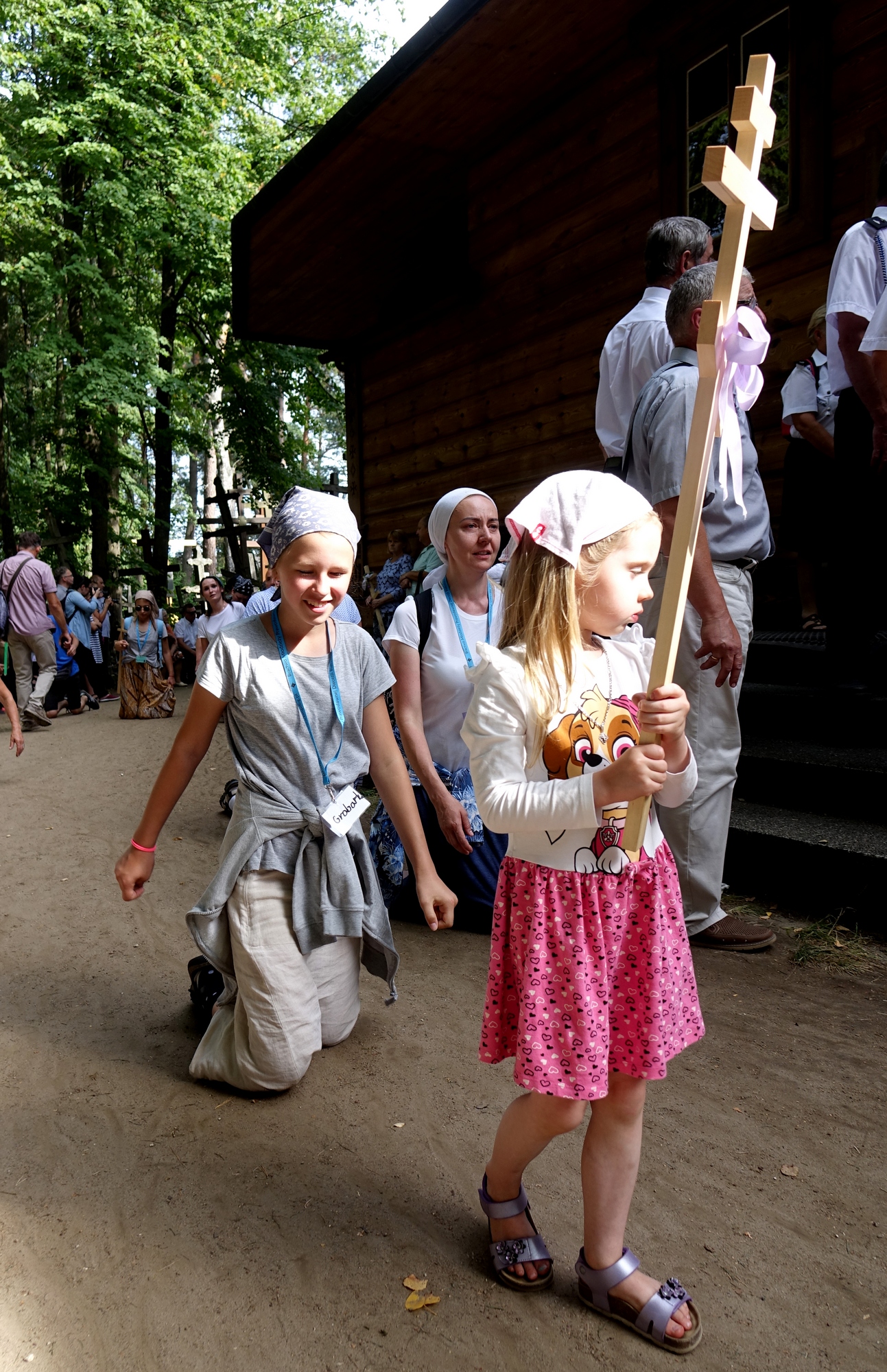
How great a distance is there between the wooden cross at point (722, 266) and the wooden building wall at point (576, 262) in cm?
509

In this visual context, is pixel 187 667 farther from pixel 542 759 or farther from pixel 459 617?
pixel 542 759

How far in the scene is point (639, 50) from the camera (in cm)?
736

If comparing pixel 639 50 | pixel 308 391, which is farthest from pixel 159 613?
pixel 639 50

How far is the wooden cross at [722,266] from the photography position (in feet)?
4.67

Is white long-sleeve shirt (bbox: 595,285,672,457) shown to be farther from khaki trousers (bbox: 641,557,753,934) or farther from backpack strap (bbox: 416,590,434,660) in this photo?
backpack strap (bbox: 416,590,434,660)

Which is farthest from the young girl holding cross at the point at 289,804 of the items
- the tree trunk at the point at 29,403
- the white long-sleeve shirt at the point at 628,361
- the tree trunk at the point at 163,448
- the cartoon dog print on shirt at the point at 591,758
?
the tree trunk at the point at 29,403

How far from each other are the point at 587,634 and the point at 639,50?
701cm

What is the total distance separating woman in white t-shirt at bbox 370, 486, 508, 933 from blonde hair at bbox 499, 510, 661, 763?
2.20 meters

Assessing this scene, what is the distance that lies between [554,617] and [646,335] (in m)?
2.72

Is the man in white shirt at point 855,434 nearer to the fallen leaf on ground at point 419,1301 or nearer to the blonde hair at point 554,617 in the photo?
the blonde hair at point 554,617

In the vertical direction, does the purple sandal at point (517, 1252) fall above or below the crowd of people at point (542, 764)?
below

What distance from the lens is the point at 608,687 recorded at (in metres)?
2.12

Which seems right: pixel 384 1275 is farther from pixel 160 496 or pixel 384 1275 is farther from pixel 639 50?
pixel 160 496

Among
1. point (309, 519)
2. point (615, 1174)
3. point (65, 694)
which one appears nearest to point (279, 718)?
point (309, 519)
